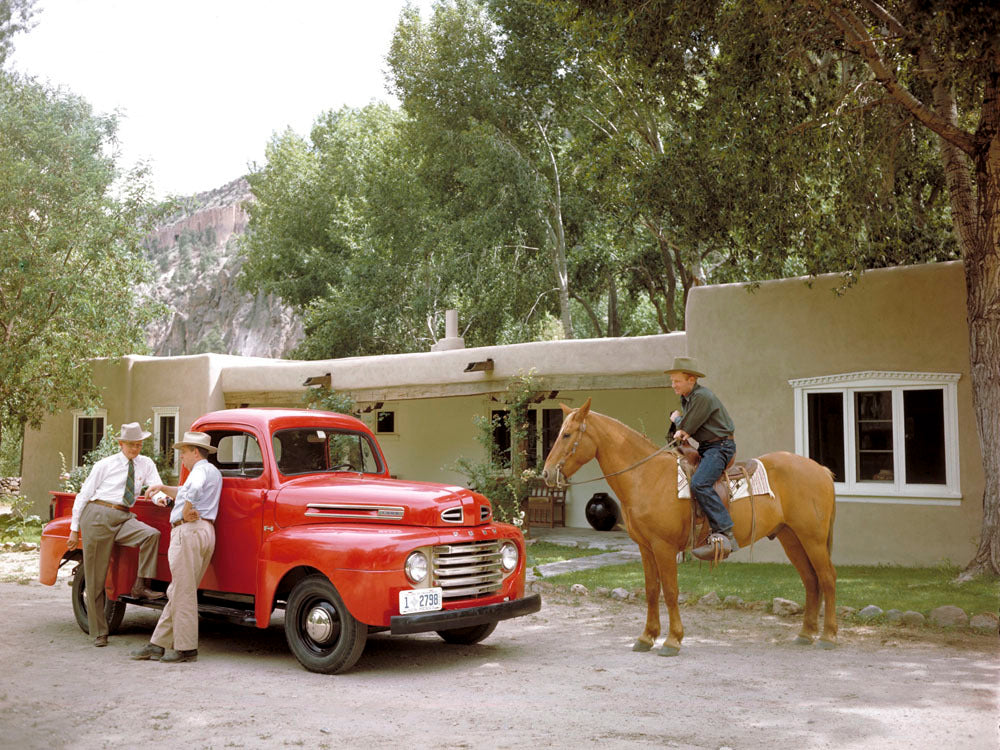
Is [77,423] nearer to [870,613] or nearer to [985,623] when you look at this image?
[870,613]

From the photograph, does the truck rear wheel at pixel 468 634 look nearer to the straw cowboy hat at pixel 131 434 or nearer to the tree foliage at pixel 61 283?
the straw cowboy hat at pixel 131 434

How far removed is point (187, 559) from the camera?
23.2ft

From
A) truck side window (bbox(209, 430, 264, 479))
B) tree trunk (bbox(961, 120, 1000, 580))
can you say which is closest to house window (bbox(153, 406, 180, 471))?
truck side window (bbox(209, 430, 264, 479))

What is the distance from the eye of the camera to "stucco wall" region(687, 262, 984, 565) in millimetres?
11773

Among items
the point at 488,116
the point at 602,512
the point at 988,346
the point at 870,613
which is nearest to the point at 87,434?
the point at 602,512

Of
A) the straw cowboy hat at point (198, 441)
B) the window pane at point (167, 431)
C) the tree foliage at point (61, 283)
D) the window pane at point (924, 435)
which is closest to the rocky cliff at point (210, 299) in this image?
the tree foliage at point (61, 283)

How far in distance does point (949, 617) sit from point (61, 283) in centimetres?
1689

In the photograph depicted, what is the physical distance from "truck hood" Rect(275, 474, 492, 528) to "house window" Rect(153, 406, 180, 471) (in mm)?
13538

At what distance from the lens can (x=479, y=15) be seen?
28.1m

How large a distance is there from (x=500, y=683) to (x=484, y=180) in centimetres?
2173

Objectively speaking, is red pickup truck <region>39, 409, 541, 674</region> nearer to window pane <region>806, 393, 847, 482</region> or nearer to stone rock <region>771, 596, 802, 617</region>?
stone rock <region>771, 596, 802, 617</region>

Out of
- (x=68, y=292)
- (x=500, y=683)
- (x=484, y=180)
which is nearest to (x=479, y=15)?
(x=484, y=180)

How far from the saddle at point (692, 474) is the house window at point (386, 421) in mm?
14233

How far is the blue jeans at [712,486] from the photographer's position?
7.29 m
